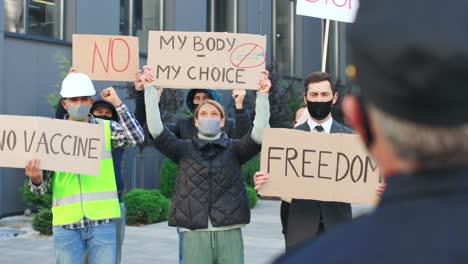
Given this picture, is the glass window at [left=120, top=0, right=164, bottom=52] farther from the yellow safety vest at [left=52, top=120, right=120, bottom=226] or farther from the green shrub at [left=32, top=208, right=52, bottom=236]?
the yellow safety vest at [left=52, top=120, right=120, bottom=226]

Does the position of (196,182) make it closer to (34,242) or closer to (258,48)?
(258,48)

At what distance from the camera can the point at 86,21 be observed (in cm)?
1501

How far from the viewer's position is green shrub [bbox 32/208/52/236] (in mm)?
11282

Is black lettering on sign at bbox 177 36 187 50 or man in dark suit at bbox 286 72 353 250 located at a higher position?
black lettering on sign at bbox 177 36 187 50

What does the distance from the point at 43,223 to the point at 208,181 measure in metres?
6.78

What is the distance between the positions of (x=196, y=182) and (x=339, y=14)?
3182mm

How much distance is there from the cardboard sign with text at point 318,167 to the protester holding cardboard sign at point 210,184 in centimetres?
24

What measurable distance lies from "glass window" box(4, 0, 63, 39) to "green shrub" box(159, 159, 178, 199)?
3.47 metres

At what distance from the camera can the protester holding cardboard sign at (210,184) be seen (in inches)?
202

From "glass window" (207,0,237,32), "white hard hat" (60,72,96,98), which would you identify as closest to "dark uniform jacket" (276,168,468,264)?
"white hard hat" (60,72,96,98)

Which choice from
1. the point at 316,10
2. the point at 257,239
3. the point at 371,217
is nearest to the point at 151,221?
the point at 257,239

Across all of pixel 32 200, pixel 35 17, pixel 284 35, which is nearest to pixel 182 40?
pixel 32 200

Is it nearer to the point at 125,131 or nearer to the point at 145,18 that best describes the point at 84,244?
the point at 125,131

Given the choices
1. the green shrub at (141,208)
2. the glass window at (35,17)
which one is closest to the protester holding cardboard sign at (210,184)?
the green shrub at (141,208)
